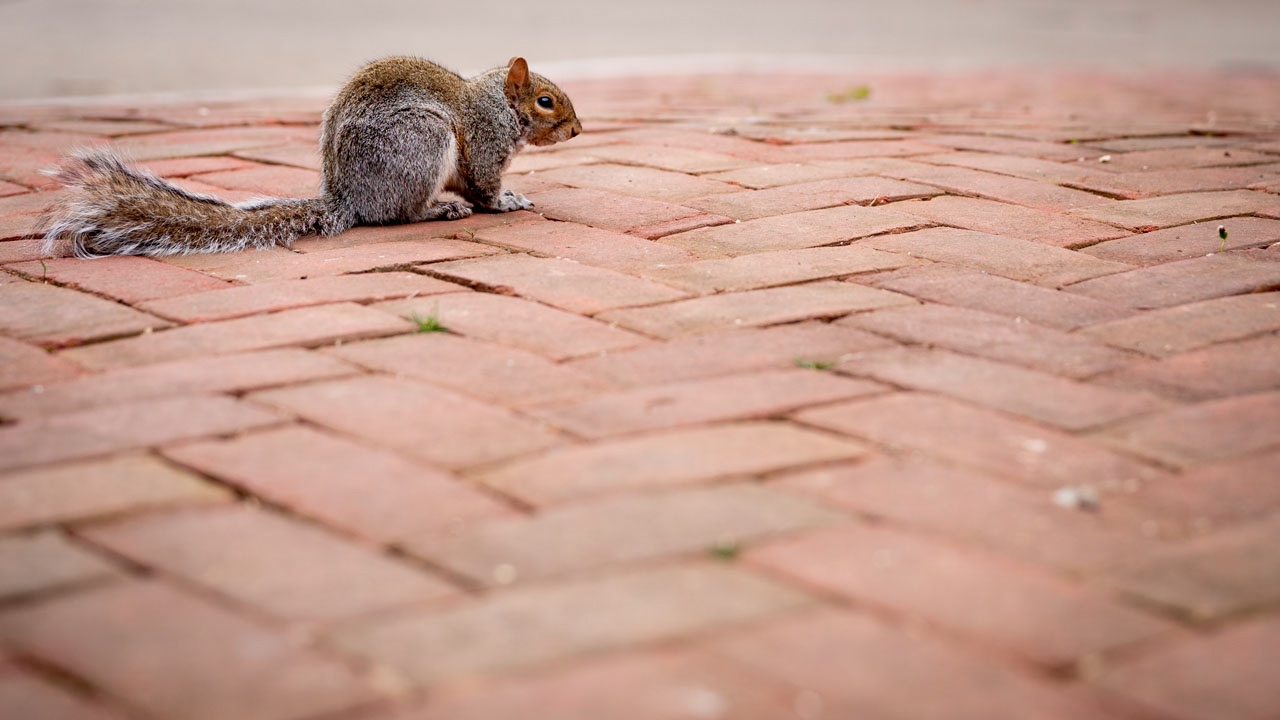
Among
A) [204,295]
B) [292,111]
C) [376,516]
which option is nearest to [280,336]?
[204,295]

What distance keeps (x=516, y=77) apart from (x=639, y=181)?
542 mm

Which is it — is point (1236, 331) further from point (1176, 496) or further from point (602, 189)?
point (602, 189)

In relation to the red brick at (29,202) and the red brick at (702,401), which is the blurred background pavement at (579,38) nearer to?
the red brick at (29,202)

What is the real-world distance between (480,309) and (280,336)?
0.47 metres

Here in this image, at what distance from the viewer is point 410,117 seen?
13.2ft

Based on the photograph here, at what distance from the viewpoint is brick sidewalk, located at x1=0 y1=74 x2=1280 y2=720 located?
1.60 meters

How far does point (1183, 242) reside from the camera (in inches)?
146

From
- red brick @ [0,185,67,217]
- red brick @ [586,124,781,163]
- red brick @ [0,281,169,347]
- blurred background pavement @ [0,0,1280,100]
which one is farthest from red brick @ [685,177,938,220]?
blurred background pavement @ [0,0,1280,100]

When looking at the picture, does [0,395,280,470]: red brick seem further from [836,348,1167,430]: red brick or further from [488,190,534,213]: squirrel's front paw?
[488,190,534,213]: squirrel's front paw

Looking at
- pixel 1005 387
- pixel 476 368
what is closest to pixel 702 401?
pixel 476 368

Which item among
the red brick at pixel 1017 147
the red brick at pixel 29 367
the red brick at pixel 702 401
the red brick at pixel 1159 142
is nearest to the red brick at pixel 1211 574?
the red brick at pixel 702 401

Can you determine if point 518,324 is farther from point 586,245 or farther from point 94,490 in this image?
point 94,490

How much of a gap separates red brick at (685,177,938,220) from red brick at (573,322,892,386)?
3.59ft

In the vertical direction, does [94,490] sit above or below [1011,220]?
below
